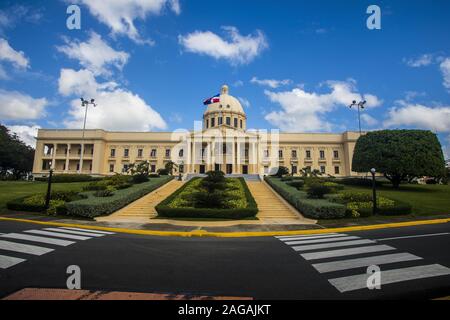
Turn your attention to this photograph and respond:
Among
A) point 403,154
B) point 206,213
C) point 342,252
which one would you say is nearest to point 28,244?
point 206,213

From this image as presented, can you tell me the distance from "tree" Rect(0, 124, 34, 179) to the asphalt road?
205ft

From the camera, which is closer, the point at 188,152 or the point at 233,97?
the point at 188,152

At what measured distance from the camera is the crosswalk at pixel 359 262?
4770mm

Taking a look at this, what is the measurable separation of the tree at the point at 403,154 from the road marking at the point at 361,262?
2828 cm

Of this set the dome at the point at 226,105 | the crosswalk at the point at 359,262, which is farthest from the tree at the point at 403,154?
the dome at the point at 226,105

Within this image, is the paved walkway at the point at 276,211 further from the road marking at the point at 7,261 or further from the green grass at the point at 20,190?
the green grass at the point at 20,190

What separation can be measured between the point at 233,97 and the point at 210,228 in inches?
2154

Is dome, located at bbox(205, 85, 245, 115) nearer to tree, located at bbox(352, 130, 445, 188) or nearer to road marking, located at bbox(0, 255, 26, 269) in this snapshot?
tree, located at bbox(352, 130, 445, 188)

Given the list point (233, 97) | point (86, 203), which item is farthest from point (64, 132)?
point (86, 203)

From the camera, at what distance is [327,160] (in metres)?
58.7

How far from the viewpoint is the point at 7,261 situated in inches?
232

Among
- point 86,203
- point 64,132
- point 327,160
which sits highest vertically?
point 64,132
